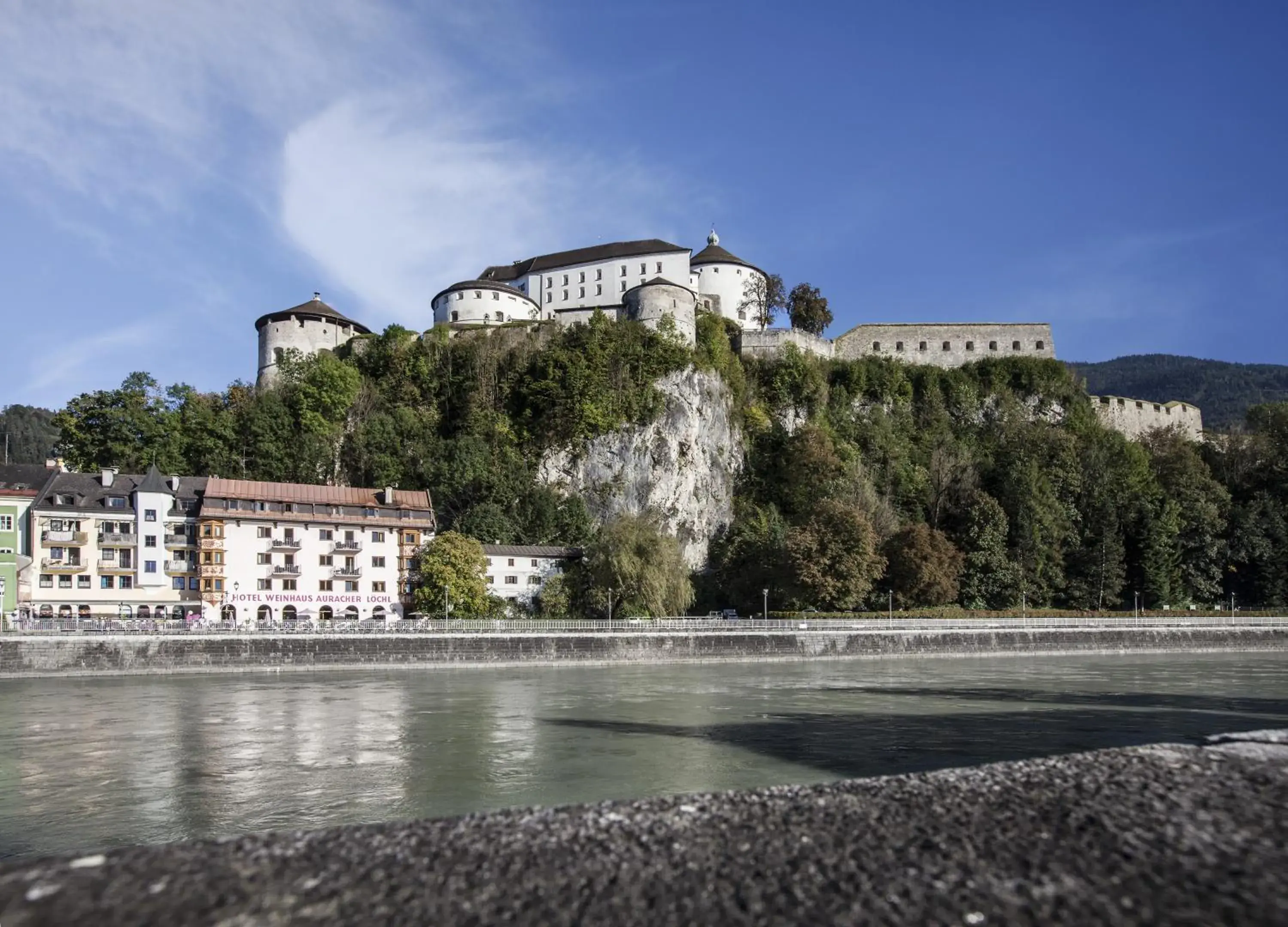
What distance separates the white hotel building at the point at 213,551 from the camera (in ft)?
160

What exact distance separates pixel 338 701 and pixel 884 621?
100ft

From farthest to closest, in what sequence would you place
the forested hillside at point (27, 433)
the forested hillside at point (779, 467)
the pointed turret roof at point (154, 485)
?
the forested hillside at point (27, 433) → the forested hillside at point (779, 467) → the pointed turret roof at point (154, 485)

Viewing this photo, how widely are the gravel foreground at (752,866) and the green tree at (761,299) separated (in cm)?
7623

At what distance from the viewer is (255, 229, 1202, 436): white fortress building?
75.7 metres

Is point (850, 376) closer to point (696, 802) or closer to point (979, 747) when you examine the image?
point (979, 747)

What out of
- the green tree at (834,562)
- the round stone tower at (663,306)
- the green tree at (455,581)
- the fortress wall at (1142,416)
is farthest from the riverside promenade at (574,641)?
the round stone tower at (663,306)

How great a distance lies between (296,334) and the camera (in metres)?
72.2

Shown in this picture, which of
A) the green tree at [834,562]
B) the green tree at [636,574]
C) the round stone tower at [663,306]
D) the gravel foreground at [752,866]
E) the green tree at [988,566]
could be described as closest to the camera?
the gravel foreground at [752,866]

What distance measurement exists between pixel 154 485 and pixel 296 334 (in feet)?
76.9

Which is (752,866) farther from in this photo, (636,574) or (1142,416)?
(1142,416)

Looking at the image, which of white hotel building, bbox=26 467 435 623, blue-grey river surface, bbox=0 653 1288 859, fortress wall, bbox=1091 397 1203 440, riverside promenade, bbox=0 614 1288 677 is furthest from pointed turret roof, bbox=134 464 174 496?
fortress wall, bbox=1091 397 1203 440

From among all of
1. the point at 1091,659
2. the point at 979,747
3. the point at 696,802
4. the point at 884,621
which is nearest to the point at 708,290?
the point at 884,621

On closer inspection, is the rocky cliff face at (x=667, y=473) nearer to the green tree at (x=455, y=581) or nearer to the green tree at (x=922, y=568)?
the green tree at (x=922, y=568)

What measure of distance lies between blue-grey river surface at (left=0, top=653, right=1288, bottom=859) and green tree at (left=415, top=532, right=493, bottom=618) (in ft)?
32.3
